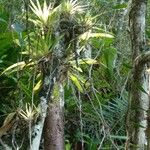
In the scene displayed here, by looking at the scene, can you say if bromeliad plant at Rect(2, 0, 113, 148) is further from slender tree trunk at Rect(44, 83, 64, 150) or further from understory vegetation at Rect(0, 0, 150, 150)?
slender tree trunk at Rect(44, 83, 64, 150)

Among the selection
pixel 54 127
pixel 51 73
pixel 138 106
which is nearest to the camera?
pixel 138 106

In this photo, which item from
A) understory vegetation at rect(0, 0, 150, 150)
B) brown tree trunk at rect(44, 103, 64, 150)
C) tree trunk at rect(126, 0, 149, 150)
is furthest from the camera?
brown tree trunk at rect(44, 103, 64, 150)

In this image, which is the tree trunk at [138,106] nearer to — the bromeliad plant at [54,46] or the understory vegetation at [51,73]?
the understory vegetation at [51,73]

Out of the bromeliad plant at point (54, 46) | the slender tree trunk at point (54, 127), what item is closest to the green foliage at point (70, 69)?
the bromeliad plant at point (54, 46)

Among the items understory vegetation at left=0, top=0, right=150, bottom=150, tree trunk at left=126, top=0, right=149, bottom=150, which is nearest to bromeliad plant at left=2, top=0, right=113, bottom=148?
understory vegetation at left=0, top=0, right=150, bottom=150

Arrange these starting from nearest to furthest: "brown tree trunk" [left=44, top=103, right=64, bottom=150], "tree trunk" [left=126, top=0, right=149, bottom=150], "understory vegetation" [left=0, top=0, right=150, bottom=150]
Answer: "tree trunk" [left=126, top=0, right=149, bottom=150]
"understory vegetation" [left=0, top=0, right=150, bottom=150]
"brown tree trunk" [left=44, top=103, right=64, bottom=150]

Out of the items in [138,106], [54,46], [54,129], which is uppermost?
[54,46]

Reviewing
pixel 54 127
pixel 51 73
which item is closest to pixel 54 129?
pixel 54 127

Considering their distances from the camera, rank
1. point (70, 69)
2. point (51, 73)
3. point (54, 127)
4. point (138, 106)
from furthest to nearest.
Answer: point (70, 69)
point (54, 127)
point (51, 73)
point (138, 106)

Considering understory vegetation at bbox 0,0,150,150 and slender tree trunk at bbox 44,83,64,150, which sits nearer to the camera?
understory vegetation at bbox 0,0,150,150

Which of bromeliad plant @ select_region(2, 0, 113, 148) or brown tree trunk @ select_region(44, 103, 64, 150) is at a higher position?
bromeliad plant @ select_region(2, 0, 113, 148)

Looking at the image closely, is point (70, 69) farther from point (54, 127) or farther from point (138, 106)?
point (138, 106)

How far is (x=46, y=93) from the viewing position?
6.83ft

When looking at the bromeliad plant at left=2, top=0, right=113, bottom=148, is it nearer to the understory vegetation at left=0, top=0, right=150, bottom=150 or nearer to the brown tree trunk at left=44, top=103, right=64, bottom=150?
the understory vegetation at left=0, top=0, right=150, bottom=150
